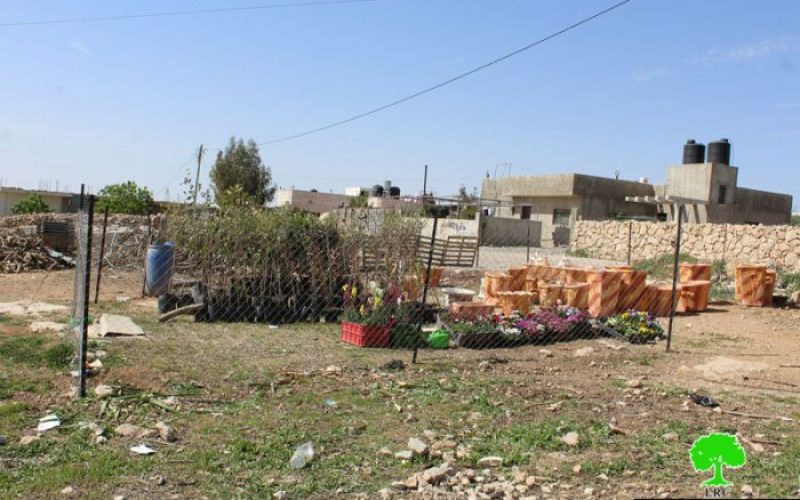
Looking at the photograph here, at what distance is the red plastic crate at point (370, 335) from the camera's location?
860 cm

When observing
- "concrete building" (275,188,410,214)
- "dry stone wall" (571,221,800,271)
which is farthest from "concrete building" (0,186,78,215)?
"dry stone wall" (571,221,800,271)

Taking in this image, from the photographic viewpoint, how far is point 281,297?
1030cm

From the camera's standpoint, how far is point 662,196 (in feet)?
113

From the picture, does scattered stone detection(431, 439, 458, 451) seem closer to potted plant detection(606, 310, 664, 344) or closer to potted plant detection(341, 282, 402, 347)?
potted plant detection(341, 282, 402, 347)

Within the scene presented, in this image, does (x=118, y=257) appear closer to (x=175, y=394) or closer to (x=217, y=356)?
(x=217, y=356)

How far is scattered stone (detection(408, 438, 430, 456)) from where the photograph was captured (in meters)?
4.48

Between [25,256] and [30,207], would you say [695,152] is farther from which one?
[30,207]

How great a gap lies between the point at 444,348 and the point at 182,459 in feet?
15.7

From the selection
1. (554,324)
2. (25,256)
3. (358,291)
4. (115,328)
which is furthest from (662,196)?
(115,328)

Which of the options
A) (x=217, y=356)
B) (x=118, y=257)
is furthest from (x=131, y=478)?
(x=118, y=257)

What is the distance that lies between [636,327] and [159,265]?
8634 millimetres

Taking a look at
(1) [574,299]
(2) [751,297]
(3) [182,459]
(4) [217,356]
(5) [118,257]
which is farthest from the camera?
(5) [118,257]

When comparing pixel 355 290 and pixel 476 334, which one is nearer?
pixel 476 334

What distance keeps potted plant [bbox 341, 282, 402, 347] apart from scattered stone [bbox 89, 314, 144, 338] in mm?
2612
